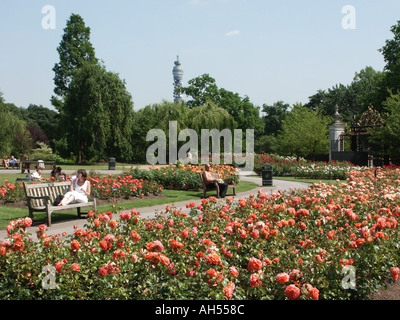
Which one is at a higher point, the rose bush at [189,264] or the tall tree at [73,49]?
the tall tree at [73,49]

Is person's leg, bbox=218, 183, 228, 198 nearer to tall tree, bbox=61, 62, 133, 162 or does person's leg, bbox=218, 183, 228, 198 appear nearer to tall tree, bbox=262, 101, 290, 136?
tall tree, bbox=61, 62, 133, 162

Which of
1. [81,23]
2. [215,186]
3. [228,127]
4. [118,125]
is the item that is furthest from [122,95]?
[215,186]

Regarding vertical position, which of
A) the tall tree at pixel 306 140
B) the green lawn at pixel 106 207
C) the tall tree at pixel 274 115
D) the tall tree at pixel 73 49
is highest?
the tall tree at pixel 73 49

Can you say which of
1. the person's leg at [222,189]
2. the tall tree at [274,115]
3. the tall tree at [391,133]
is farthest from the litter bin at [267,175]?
the tall tree at [274,115]

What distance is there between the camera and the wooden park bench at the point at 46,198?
30.4 ft

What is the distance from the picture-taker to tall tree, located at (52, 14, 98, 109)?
4812 cm

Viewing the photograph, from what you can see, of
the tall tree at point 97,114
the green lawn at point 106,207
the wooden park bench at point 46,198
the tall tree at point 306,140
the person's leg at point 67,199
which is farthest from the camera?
the tall tree at point 97,114

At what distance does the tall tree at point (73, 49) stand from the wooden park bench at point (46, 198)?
39410 millimetres

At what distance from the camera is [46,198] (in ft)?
30.1

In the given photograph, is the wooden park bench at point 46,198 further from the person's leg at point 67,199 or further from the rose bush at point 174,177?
the rose bush at point 174,177

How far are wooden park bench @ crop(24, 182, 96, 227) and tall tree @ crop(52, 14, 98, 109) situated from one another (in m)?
39.4

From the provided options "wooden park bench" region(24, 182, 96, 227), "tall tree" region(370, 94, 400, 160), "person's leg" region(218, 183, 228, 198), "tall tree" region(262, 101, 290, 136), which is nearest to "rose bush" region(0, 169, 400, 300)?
"wooden park bench" region(24, 182, 96, 227)

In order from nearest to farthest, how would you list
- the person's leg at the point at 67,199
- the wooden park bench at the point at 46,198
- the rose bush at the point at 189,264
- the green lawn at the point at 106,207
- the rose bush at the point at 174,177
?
1. the rose bush at the point at 189,264
2. the wooden park bench at the point at 46,198
3. the person's leg at the point at 67,199
4. the green lawn at the point at 106,207
5. the rose bush at the point at 174,177
